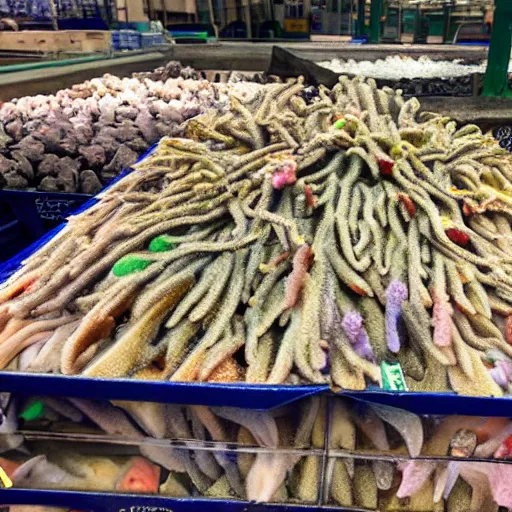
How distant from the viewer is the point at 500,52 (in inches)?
171

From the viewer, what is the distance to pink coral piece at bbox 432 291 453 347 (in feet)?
4.74

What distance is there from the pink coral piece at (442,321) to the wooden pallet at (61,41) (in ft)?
23.1

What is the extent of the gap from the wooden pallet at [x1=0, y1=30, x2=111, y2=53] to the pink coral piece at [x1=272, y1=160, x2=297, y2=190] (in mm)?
6376

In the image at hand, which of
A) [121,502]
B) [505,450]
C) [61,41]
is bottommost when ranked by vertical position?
[121,502]

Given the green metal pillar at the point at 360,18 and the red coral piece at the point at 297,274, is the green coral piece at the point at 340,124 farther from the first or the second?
the green metal pillar at the point at 360,18

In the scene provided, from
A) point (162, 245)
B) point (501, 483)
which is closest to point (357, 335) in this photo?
point (501, 483)

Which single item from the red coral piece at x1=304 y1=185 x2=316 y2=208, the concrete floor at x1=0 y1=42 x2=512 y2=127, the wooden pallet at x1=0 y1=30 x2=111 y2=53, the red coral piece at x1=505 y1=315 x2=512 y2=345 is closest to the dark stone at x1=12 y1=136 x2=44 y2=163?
the concrete floor at x1=0 y1=42 x2=512 y2=127

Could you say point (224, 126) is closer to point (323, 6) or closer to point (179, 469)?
point (179, 469)

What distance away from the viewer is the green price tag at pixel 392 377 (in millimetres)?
1347

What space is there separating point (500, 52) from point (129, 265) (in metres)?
3.81

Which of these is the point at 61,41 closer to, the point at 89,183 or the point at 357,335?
the point at 89,183

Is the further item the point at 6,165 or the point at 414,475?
the point at 6,165

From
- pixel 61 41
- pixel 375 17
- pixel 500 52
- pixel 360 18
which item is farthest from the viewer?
pixel 360 18

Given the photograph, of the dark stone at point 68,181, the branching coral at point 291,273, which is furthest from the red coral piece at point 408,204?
the dark stone at point 68,181
